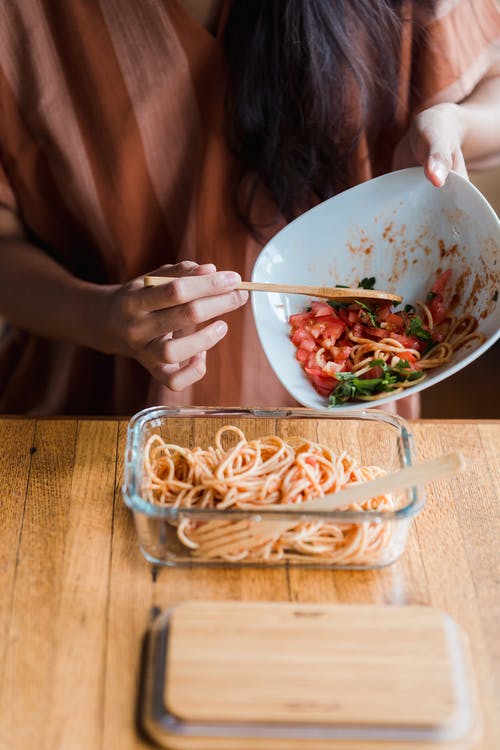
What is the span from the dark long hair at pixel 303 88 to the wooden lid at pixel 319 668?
30.9 inches

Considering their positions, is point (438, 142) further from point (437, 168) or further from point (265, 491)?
point (265, 491)

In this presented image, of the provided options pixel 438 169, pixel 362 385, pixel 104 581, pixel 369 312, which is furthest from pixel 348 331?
pixel 104 581

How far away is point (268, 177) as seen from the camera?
1.49m

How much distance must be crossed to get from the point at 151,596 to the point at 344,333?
532 millimetres

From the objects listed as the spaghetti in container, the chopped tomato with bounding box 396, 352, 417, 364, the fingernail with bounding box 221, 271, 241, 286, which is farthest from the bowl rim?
the fingernail with bounding box 221, 271, 241, 286

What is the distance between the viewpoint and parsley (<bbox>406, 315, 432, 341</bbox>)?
4.28ft

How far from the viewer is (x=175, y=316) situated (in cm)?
117

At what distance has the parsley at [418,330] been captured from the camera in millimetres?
1305

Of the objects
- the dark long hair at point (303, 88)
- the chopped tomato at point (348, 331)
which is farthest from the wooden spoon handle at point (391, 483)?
the dark long hair at point (303, 88)

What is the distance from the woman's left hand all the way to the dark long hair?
0.11m

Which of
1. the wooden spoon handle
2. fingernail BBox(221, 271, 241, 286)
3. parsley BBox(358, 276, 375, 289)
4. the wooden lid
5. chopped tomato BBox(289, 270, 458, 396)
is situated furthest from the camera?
parsley BBox(358, 276, 375, 289)

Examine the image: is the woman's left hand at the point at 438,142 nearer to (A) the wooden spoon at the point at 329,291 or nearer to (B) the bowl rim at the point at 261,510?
(A) the wooden spoon at the point at 329,291

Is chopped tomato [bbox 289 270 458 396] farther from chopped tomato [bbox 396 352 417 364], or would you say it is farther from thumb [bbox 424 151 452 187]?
thumb [bbox 424 151 452 187]

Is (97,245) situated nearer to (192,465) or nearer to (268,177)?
(268,177)
